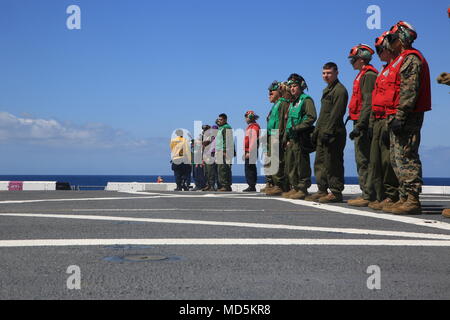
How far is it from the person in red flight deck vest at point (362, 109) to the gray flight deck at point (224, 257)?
95.6 inches

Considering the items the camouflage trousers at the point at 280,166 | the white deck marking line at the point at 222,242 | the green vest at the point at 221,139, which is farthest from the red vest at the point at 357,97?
the green vest at the point at 221,139

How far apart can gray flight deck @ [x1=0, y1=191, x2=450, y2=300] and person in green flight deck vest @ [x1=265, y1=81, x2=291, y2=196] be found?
5822 mm

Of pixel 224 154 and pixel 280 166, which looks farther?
pixel 224 154

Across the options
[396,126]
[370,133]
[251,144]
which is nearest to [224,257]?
[396,126]

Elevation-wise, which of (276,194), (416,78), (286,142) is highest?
(416,78)

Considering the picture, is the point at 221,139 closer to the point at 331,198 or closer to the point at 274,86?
the point at 274,86

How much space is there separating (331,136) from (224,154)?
293 inches

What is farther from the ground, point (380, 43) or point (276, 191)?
point (380, 43)

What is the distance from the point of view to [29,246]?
469 cm

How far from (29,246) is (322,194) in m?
6.63

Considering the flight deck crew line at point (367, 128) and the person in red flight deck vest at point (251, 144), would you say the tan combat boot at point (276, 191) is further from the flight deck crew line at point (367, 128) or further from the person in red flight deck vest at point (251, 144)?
the person in red flight deck vest at point (251, 144)

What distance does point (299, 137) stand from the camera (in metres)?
11.1
